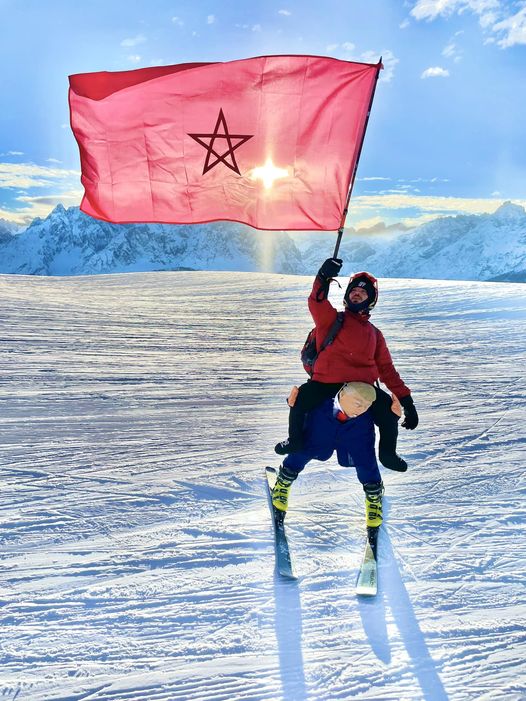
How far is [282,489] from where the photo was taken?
386 cm

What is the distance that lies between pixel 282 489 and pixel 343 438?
2.11 feet

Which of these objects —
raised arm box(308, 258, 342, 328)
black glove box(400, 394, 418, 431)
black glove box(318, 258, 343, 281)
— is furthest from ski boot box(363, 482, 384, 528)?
black glove box(318, 258, 343, 281)

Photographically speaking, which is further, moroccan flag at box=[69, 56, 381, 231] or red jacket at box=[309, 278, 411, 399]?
moroccan flag at box=[69, 56, 381, 231]

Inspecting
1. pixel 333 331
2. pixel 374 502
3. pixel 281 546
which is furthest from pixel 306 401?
pixel 281 546

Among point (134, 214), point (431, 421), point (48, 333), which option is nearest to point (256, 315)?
point (48, 333)

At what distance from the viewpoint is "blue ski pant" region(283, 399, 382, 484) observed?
350 centimetres

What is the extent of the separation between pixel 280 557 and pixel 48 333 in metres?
7.96

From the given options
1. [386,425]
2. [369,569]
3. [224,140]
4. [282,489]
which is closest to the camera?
[369,569]

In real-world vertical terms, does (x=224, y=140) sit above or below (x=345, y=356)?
above

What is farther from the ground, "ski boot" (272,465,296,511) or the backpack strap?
the backpack strap

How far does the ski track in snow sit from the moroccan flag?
7.25ft

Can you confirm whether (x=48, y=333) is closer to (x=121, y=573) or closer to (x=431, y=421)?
(x=431, y=421)

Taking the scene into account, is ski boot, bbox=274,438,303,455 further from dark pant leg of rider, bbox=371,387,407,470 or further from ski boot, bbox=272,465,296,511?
dark pant leg of rider, bbox=371,387,407,470

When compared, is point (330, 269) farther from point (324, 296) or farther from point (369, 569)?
point (369, 569)
